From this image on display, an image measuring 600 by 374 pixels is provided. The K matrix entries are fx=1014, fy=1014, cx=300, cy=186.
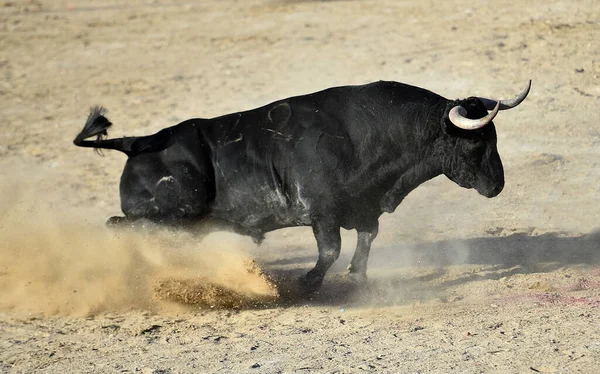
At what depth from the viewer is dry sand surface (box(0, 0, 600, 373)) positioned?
7766mm

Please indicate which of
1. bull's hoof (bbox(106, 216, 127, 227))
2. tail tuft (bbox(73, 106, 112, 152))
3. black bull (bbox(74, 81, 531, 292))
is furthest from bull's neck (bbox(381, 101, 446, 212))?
tail tuft (bbox(73, 106, 112, 152))

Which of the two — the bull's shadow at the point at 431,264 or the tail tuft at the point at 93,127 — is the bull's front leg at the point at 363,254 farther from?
the tail tuft at the point at 93,127

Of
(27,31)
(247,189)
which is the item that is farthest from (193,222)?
(27,31)

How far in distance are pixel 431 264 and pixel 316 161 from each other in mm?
1968

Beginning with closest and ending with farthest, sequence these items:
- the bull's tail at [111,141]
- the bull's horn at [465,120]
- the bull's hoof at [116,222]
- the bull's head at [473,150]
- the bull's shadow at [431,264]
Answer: the bull's horn at [465,120] < the bull's head at [473,150] < the bull's shadow at [431,264] < the bull's tail at [111,141] < the bull's hoof at [116,222]

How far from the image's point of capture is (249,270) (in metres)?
9.55

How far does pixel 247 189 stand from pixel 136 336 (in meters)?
1.76

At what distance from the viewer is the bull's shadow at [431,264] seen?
9.05 meters

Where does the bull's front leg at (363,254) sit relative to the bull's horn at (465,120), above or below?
below

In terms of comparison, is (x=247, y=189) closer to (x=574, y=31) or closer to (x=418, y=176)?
(x=418, y=176)

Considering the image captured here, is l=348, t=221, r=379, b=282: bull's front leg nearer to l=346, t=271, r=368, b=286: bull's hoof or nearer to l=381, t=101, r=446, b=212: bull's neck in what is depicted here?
l=346, t=271, r=368, b=286: bull's hoof

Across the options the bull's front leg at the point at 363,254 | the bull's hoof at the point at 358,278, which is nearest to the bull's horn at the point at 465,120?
the bull's front leg at the point at 363,254

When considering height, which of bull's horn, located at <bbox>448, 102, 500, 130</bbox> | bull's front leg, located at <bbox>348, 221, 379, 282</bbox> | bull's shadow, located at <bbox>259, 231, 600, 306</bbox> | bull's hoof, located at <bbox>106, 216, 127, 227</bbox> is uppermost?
bull's horn, located at <bbox>448, 102, 500, 130</bbox>

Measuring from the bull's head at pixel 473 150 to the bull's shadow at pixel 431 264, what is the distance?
1052 mm
